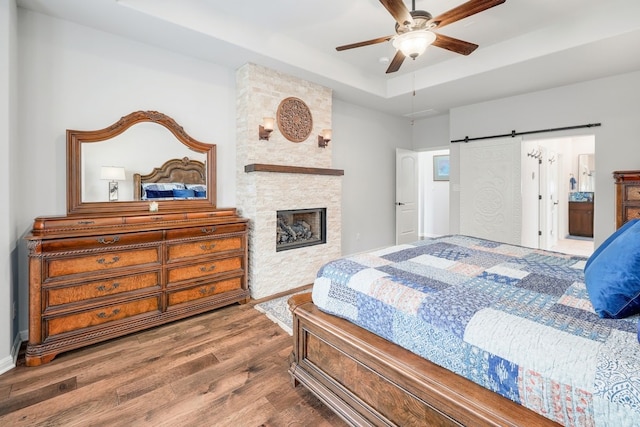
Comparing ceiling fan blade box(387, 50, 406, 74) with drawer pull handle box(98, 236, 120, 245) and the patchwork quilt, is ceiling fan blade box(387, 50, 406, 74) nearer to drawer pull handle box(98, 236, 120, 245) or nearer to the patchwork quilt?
the patchwork quilt

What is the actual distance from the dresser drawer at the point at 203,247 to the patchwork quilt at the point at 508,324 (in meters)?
1.62

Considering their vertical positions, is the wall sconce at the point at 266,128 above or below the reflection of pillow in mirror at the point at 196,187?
above

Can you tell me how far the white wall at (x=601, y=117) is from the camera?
12.2 ft

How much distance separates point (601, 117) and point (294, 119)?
3979mm

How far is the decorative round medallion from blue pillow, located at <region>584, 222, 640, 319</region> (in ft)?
10.7

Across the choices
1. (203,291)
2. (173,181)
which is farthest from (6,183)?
(203,291)

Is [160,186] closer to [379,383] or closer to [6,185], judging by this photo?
[6,185]

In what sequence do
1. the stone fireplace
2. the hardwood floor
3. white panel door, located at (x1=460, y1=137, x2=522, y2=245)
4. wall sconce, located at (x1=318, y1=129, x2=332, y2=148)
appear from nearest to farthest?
the hardwood floor < the stone fireplace < wall sconce, located at (x1=318, y1=129, x2=332, y2=148) < white panel door, located at (x1=460, y1=137, x2=522, y2=245)

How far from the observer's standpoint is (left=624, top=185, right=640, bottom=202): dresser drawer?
327 cm

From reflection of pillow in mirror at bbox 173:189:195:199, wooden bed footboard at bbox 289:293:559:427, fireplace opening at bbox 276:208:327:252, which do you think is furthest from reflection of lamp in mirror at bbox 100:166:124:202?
wooden bed footboard at bbox 289:293:559:427

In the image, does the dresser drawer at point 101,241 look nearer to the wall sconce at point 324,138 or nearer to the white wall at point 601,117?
the wall sconce at point 324,138

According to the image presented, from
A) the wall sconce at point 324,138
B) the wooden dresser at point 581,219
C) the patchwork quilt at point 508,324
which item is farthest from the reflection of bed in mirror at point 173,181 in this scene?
the wooden dresser at point 581,219

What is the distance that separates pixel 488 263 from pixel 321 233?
2.49 meters

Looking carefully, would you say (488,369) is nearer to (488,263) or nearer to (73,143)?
(488,263)
